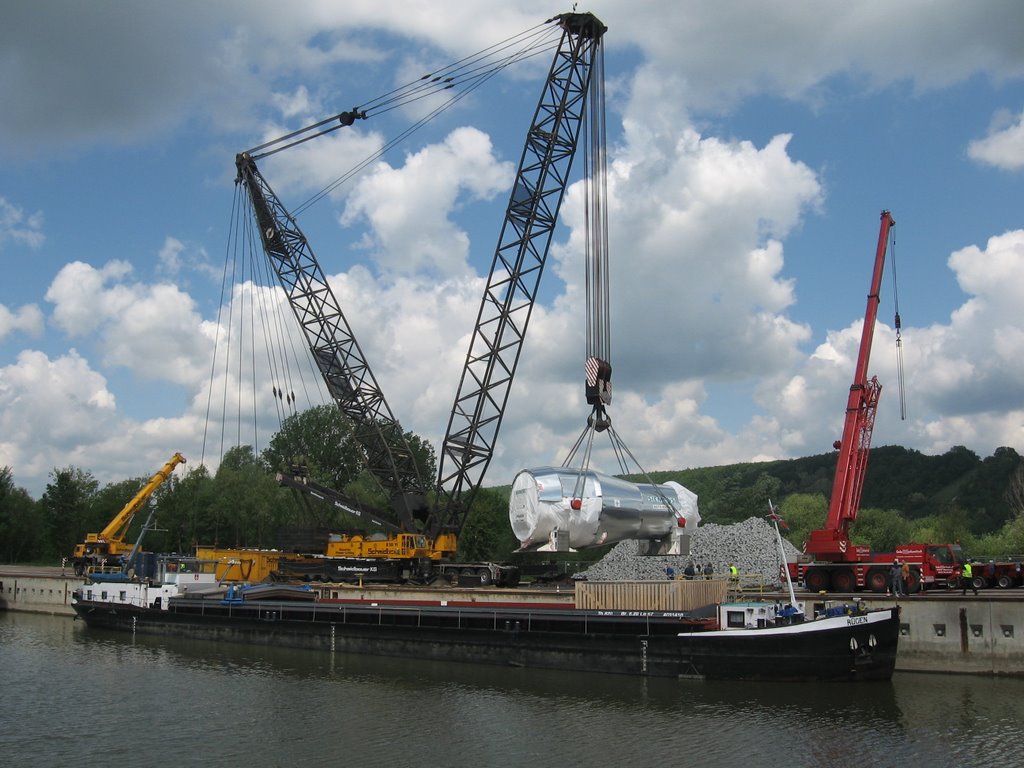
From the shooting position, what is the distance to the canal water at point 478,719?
72.1 feet

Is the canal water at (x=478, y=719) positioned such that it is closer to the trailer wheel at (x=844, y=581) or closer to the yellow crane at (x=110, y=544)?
the trailer wheel at (x=844, y=581)

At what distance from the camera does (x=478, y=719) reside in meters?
25.9

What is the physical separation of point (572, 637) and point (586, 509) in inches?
218

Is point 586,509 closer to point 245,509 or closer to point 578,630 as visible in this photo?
point 578,630

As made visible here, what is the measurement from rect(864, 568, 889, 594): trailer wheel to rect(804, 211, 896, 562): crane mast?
1036 mm

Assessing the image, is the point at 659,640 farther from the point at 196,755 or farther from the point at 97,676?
the point at 97,676

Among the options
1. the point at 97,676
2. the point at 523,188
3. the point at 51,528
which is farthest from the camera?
the point at 51,528

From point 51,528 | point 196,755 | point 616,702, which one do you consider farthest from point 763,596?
point 51,528

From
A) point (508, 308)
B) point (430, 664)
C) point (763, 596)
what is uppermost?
point (508, 308)

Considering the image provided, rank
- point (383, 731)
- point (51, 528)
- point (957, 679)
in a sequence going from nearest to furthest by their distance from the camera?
1. point (383, 731)
2. point (957, 679)
3. point (51, 528)

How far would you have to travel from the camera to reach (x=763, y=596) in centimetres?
3728

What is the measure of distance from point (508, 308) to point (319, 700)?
26044 millimetres

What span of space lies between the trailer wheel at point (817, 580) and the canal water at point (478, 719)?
25.8ft

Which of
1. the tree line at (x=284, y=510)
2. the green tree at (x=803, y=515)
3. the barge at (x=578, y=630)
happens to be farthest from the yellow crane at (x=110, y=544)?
the green tree at (x=803, y=515)
